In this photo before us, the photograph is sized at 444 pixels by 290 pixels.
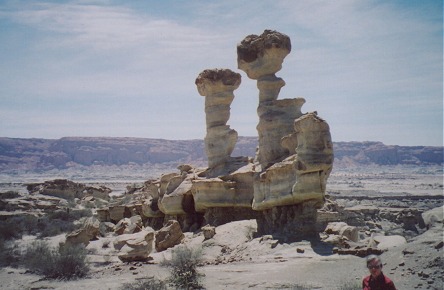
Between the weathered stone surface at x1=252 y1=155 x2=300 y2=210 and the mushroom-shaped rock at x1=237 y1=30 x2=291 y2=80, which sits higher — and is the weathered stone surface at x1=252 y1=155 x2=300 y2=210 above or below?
below

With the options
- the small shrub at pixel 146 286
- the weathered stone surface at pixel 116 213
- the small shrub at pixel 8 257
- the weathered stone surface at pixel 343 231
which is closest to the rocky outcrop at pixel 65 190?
the weathered stone surface at pixel 116 213

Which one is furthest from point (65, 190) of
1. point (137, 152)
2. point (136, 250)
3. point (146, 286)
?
point (137, 152)

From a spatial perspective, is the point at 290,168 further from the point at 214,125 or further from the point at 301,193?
the point at 214,125

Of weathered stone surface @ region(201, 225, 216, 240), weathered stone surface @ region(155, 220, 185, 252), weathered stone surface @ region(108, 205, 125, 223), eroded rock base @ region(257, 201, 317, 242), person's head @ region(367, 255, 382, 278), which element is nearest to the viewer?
person's head @ region(367, 255, 382, 278)

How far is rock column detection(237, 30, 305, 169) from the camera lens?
18516mm

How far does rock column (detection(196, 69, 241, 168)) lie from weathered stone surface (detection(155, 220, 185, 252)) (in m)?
5.49

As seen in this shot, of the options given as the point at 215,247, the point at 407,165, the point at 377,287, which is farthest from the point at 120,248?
the point at 407,165

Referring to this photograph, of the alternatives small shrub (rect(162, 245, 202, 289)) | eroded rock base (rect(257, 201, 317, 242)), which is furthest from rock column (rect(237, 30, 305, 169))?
small shrub (rect(162, 245, 202, 289))

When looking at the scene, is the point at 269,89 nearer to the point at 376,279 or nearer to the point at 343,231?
the point at 343,231

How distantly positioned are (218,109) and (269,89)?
3.98m

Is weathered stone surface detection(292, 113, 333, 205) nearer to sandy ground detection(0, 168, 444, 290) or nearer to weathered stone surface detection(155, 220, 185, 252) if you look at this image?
sandy ground detection(0, 168, 444, 290)

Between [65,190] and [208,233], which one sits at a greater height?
[208,233]

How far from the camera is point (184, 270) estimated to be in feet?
36.4

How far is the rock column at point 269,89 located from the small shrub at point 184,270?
7330mm
